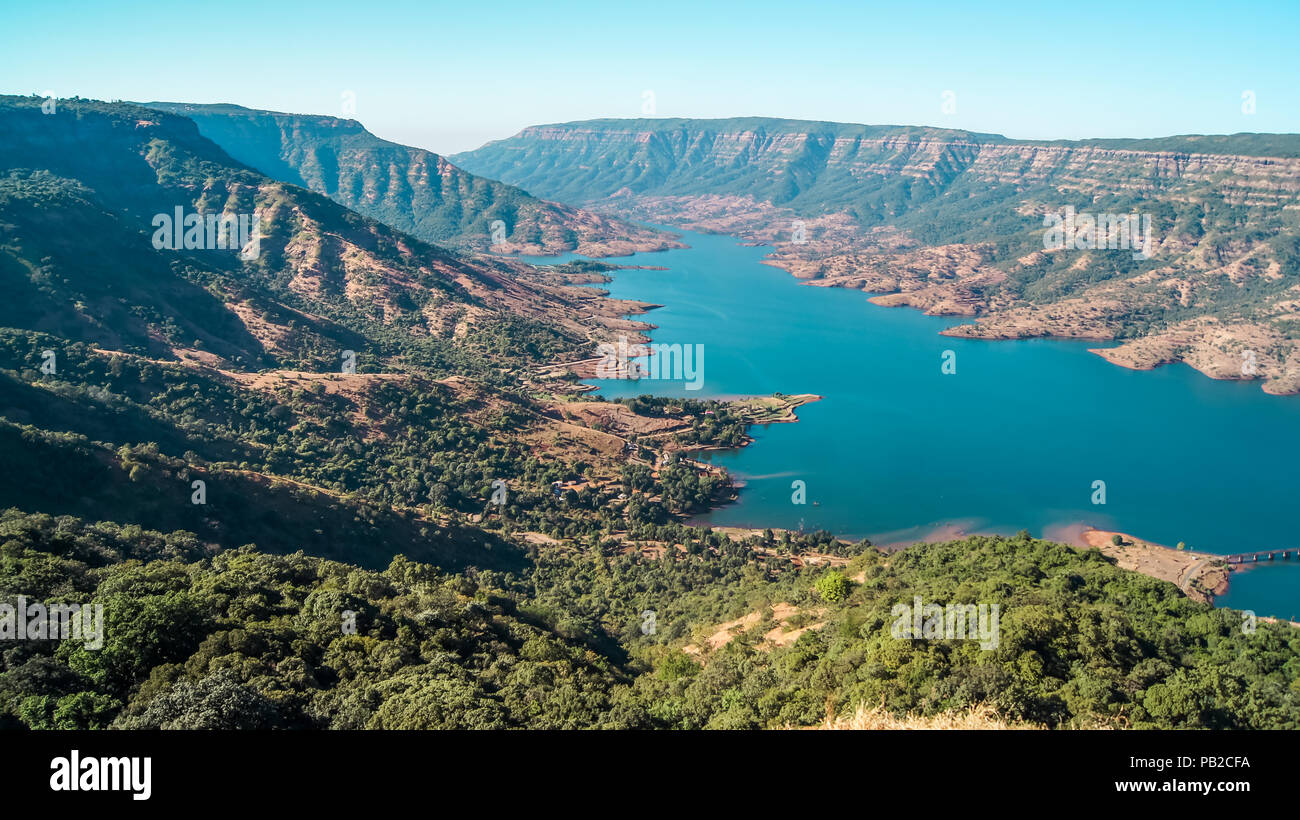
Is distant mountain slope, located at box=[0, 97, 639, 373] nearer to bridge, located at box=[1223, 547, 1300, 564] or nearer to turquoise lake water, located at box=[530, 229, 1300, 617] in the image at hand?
turquoise lake water, located at box=[530, 229, 1300, 617]

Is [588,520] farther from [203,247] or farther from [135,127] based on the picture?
[135,127]

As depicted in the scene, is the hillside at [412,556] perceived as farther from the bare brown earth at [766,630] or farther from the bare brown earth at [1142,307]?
the bare brown earth at [1142,307]

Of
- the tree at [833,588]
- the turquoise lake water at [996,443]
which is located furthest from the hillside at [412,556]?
the turquoise lake water at [996,443]

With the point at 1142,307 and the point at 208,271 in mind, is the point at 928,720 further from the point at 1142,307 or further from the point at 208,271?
the point at 1142,307

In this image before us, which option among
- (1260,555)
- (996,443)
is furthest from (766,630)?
(996,443)

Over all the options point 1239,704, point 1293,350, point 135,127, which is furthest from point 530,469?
point 1293,350

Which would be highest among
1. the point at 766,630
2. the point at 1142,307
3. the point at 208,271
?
the point at 1142,307
